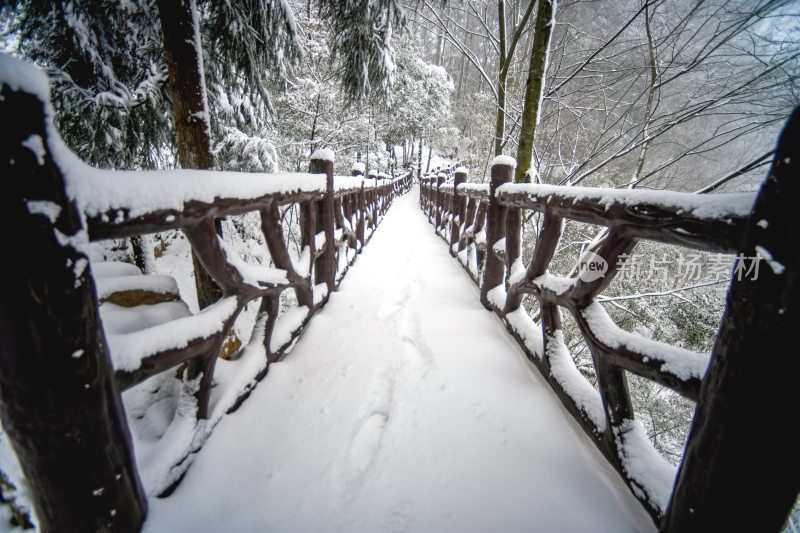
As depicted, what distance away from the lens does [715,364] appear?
0.80m

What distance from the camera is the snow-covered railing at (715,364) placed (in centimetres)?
66

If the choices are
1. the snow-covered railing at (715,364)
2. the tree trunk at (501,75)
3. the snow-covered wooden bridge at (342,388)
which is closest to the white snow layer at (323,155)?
the snow-covered wooden bridge at (342,388)

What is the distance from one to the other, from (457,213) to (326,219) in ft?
8.80

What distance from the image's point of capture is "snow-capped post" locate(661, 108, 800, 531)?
2.11 ft

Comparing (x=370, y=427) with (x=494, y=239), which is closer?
(x=370, y=427)

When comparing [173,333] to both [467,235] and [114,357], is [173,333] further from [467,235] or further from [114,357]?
[467,235]

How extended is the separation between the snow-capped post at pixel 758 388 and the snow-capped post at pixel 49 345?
154cm

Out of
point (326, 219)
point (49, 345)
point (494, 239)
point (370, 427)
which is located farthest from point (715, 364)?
point (326, 219)

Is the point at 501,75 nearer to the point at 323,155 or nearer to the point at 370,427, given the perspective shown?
the point at 323,155

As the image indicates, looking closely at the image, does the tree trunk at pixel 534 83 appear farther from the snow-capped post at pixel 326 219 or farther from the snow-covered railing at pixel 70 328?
the snow-covered railing at pixel 70 328

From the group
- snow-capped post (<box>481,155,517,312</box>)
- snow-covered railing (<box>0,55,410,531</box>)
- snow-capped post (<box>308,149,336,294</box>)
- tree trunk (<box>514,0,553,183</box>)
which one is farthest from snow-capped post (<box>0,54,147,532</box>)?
tree trunk (<box>514,0,553,183</box>)

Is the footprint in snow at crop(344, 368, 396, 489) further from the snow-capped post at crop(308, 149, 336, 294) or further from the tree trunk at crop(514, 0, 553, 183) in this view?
the tree trunk at crop(514, 0, 553, 183)

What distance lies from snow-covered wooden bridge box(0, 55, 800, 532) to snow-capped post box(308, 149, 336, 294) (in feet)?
1.81

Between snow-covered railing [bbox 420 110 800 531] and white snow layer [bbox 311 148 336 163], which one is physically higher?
white snow layer [bbox 311 148 336 163]
